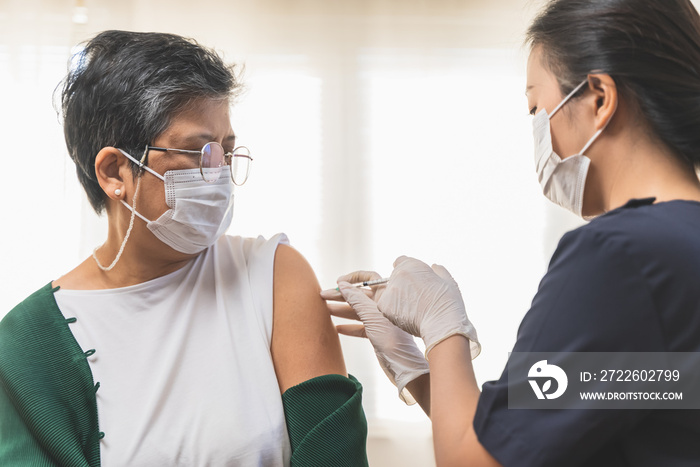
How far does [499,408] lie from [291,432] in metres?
0.52

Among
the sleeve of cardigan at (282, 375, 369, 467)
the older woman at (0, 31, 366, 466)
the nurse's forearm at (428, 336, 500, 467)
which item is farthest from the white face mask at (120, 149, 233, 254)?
the nurse's forearm at (428, 336, 500, 467)

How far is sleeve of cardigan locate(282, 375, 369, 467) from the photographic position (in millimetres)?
1252

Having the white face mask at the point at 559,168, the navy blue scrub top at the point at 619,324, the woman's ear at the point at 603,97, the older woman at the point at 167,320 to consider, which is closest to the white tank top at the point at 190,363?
the older woman at the point at 167,320

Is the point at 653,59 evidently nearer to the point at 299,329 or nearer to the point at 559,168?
the point at 559,168

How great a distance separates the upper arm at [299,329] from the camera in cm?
135

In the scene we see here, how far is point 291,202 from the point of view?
9.47 feet

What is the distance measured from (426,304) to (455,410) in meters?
0.30

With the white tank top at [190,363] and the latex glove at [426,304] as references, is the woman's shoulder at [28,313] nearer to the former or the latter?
the white tank top at [190,363]

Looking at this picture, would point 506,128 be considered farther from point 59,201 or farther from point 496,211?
point 59,201

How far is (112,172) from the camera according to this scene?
145 centimetres

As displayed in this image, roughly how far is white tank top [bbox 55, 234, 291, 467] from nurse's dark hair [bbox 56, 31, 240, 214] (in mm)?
322

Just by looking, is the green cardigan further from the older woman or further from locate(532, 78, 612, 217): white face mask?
locate(532, 78, 612, 217): white face mask

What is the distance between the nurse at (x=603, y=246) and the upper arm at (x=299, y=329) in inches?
8.2

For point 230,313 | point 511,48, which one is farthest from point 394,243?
point 230,313
